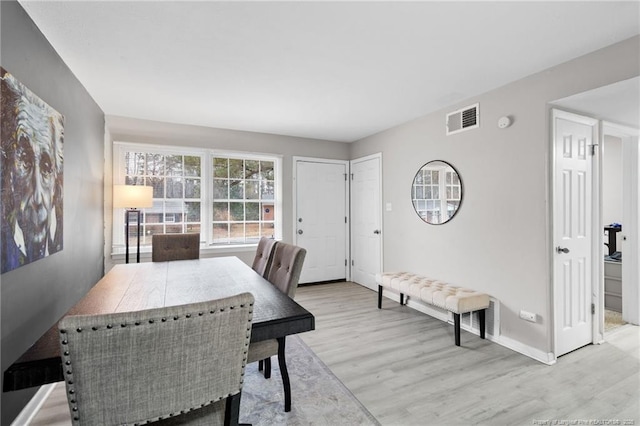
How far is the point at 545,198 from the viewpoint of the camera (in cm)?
252

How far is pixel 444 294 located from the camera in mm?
2951

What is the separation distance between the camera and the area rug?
183 cm

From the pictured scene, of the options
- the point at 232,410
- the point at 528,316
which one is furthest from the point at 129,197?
the point at 528,316

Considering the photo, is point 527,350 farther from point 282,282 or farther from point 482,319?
point 282,282

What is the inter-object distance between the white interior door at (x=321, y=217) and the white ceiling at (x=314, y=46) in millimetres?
1758

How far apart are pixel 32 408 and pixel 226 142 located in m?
3.44

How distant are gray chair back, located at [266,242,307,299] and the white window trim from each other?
2142 mm

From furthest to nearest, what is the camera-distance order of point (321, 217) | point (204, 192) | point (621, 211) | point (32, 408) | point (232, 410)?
point (321, 217) < point (204, 192) < point (621, 211) < point (32, 408) < point (232, 410)

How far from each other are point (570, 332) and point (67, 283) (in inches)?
168

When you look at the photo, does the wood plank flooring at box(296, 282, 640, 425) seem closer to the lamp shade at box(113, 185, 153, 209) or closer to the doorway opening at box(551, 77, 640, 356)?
the doorway opening at box(551, 77, 640, 356)

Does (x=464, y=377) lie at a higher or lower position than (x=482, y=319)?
lower

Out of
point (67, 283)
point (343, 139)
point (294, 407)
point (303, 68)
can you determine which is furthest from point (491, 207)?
point (67, 283)

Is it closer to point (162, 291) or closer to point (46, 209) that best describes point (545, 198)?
point (162, 291)

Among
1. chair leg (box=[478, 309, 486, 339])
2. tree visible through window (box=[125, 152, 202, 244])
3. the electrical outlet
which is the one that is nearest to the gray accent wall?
tree visible through window (box=[125, 152, 202, 244])
